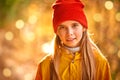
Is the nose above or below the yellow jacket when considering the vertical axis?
above

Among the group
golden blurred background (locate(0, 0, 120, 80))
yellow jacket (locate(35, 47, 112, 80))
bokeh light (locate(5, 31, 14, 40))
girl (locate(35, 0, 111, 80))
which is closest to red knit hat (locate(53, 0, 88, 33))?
girl (locate(35, 0, 111, 80))

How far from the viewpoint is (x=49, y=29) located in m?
3.62

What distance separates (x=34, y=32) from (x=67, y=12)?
54.9 inches

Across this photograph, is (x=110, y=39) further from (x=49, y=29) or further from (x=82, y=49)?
(x=82, y=49)

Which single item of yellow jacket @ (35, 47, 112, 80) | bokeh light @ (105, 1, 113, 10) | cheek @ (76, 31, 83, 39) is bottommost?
yellow jacket @ (35, 47, 112, 80)

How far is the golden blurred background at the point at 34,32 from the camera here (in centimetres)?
358

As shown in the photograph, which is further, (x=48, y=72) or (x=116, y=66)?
(x=116, y=66)

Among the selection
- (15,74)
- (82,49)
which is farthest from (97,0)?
(82,49)

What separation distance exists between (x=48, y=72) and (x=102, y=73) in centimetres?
28

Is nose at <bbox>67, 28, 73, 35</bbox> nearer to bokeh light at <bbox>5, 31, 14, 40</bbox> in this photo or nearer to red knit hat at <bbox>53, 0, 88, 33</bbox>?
red knit hat at <bbox>53, 0, 88, 33</bbox>

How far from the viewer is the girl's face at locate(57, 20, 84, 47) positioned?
226cm

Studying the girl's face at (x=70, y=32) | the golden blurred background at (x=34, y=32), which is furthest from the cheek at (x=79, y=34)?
the golden blurred background at (x=34, y=32)

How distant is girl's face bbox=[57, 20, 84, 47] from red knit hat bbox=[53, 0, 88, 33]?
0.07 ft

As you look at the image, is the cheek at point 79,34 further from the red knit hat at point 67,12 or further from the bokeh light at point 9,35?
the bokeh light at point 9,35
